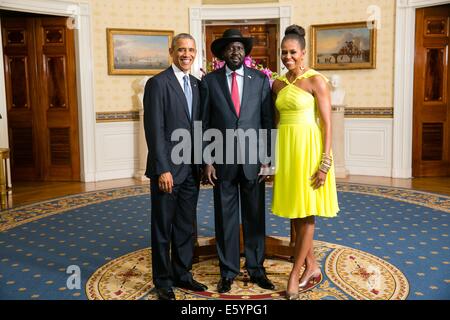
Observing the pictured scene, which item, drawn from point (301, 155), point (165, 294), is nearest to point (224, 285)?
point (165, 294)

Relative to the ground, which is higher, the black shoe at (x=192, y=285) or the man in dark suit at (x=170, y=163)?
the man in dark suit at (x=170, y=163)

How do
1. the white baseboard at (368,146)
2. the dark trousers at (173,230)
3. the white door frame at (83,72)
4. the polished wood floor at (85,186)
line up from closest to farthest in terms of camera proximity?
the dark trousers at (173,230)
the polished wood floor at (85,186)
the white door frame at (83,72)
the white baseboard at (368,146)

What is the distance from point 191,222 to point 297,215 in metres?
0.70

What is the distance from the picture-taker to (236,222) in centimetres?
324

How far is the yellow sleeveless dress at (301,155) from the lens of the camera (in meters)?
2.99

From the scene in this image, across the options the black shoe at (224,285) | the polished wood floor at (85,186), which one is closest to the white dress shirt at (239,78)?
the black shoe at (224,285)

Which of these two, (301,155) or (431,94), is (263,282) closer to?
(301,155)

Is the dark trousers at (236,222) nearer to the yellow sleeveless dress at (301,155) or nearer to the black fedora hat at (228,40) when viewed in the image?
the yellow sleeveless dress at (301,155)

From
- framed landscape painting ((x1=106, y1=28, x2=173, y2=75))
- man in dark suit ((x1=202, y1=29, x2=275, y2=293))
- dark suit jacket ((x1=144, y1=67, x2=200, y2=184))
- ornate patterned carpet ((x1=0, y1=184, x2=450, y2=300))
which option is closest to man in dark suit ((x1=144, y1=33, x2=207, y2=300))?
dark suit jacket ((x1=144, y1=67, x2=200, y2=184))

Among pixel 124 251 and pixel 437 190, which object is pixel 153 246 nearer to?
pixel 124 251

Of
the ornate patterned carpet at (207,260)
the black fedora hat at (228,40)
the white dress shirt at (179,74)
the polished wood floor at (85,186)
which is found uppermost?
the black fedora hat at (228,40)

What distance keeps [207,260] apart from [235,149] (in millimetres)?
1182

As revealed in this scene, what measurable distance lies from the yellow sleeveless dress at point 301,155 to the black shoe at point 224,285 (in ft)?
1.95

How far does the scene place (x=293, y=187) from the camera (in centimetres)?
304
